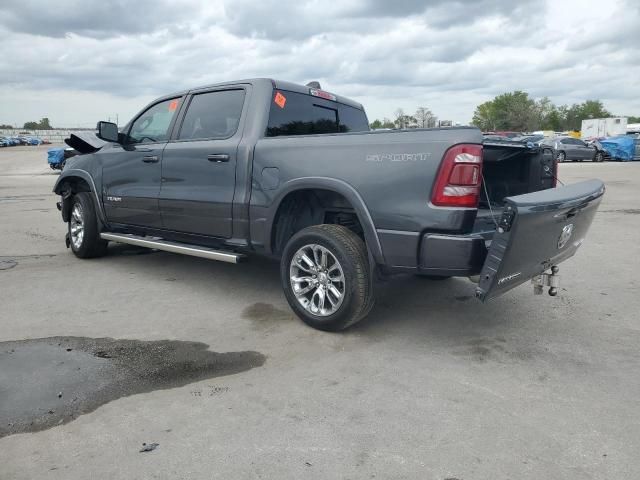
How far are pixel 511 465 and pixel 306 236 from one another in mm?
2165

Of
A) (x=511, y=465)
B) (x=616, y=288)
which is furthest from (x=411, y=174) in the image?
(x=616, y=288)

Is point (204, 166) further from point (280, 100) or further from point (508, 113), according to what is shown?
point (508, 113)

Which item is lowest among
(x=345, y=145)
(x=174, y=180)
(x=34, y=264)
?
(x=34, y=264)

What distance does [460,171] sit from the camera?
Answer: 3.28m

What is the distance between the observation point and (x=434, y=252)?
3.43 metres

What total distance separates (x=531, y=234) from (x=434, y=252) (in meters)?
0.59

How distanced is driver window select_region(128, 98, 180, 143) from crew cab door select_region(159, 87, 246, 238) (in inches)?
8.4

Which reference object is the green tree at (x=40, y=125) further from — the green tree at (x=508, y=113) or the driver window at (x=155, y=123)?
the driver window at (x=155, y=123)

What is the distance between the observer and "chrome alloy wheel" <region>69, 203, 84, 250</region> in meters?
6.44

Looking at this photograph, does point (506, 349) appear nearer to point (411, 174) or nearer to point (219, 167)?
point (411, 174)

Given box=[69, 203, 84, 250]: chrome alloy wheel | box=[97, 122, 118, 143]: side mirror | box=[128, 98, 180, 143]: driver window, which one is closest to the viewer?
box=[128, 98, 180, 143]: driver window

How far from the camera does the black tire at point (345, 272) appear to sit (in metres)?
3.79

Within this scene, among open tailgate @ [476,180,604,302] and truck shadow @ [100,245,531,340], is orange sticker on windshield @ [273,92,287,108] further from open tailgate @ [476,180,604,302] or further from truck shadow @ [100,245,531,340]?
open tailgate @ [476,180,604,302]

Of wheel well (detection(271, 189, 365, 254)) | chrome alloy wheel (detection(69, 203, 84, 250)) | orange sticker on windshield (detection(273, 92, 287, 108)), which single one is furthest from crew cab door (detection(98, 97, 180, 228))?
wheel well (detection(271, 189, 365, 254))
